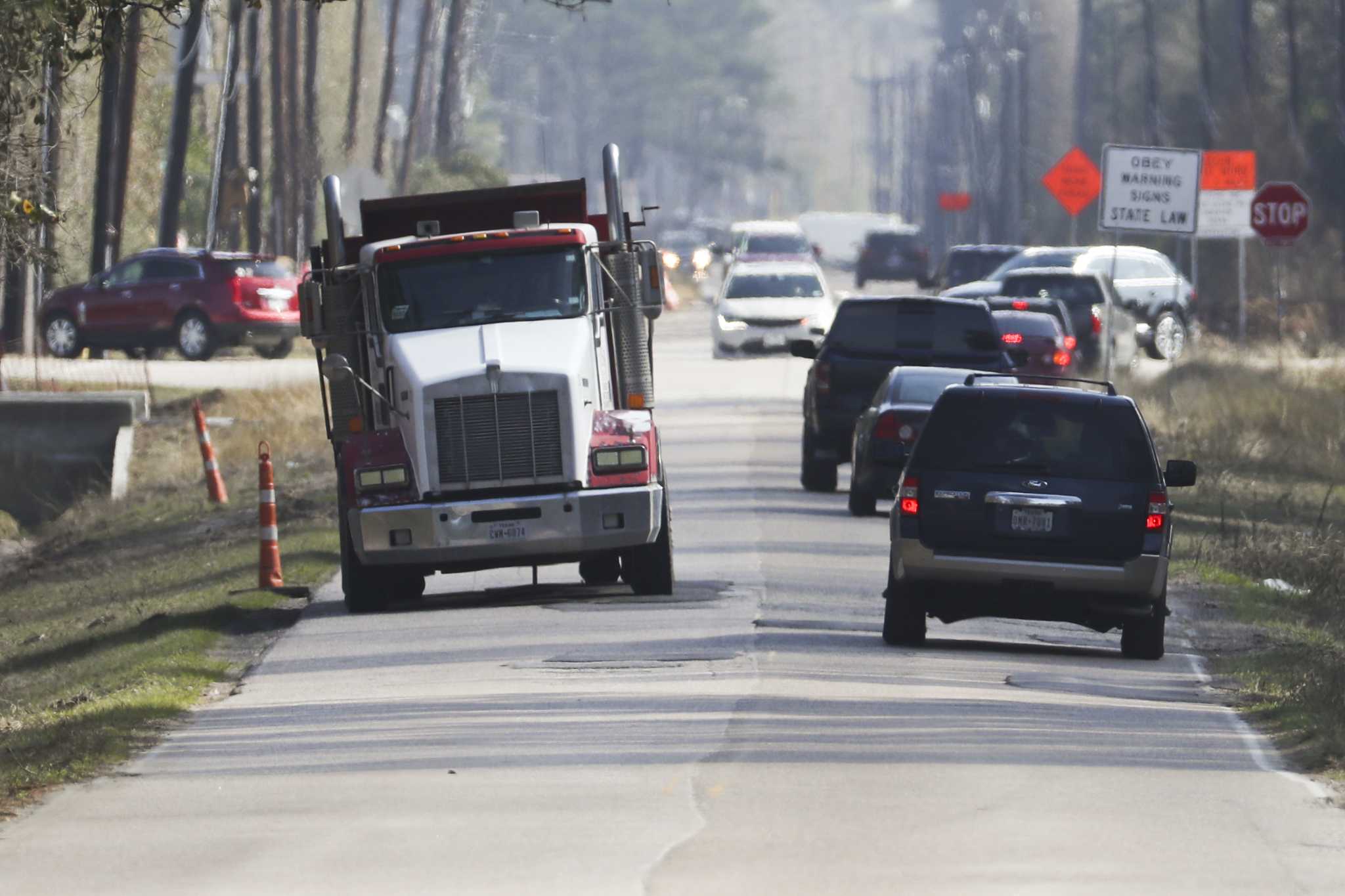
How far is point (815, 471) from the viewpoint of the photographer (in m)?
26.9

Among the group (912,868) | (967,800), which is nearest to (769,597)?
(967,800)

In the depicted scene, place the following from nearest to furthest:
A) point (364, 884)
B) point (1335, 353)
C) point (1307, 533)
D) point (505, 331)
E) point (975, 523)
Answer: point (364, 884) → point (975, 523) → point (505, 331) → point (1307, 533) → point (1335, 353)

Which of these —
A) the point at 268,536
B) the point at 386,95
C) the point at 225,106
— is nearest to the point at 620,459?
the point at 268,536

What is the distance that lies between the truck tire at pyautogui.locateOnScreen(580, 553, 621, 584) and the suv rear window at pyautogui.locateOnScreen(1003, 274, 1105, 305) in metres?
22.9

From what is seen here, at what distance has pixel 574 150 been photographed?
572 ft

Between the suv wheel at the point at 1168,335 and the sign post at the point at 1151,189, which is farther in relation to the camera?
the suv wheel at the point at 1168,335

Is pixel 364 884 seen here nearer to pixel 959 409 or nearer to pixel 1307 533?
pixel 959 409

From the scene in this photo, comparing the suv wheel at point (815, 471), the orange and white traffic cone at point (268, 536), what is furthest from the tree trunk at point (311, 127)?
the orange and white traffic cone at point (268, 536)

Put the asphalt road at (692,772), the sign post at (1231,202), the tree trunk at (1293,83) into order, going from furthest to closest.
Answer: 1. the tree trunk at (1293,83)
2. the sign post at (1231,202)
3. the asphalt road at (692,772)

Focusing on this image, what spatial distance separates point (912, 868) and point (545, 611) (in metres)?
9.15

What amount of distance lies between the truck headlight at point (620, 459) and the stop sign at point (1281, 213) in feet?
79.6

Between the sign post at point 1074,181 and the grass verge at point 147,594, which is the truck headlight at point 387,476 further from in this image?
the sign post at point 1074,181

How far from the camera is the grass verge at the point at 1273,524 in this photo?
14.6 metres

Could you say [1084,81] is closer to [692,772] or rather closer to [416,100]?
[416,100]
